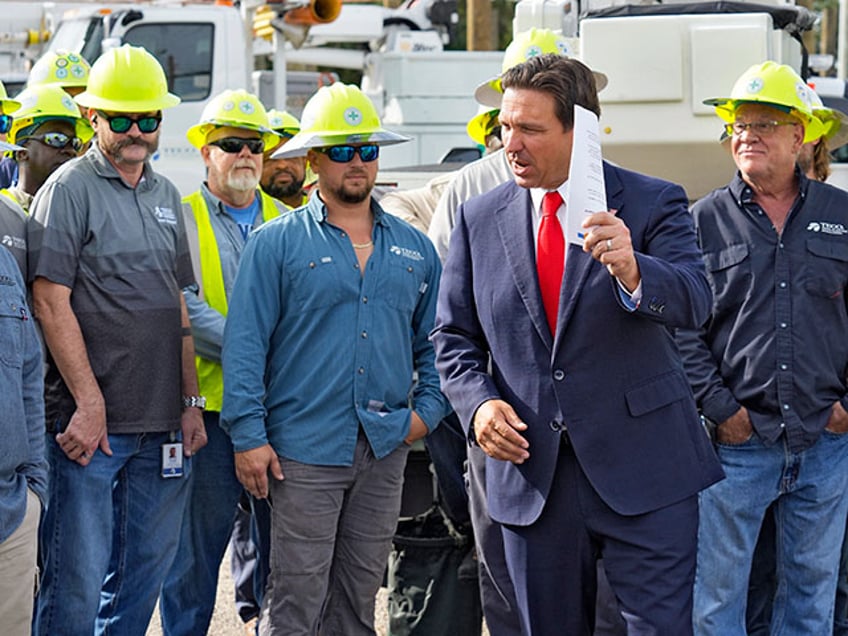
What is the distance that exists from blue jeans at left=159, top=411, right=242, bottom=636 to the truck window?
30.4ft

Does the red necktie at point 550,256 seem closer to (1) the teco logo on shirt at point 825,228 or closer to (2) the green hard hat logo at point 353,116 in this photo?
(2) the green hard hat logo at point 353,116

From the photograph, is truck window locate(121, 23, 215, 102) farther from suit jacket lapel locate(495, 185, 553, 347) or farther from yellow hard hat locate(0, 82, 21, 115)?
suit jacket lapel locate(495, 185, 553, 347)

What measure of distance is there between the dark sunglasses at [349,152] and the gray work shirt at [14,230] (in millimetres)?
1052

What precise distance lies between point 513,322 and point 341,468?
1.11m

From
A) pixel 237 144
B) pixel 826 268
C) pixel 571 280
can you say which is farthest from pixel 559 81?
pixel 237 144

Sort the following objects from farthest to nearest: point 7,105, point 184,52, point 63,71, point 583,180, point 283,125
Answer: point 184,52, point 283,125, point 63,71, point 7,105, point 583,180

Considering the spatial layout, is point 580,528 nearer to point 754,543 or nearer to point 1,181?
point 754,543

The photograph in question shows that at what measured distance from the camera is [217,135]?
6008 millimetres

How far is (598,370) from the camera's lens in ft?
12.8

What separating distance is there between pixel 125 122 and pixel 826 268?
2.48 m

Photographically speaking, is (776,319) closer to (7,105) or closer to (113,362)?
(113,362)

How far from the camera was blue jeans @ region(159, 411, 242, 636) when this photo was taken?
217 inches

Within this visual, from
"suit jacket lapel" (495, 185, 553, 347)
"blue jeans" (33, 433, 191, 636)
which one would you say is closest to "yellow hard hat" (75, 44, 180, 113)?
"blue jeans" (33, 433, 191, 636)

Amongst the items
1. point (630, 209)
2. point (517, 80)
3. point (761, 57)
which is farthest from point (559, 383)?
point (761, 57)
